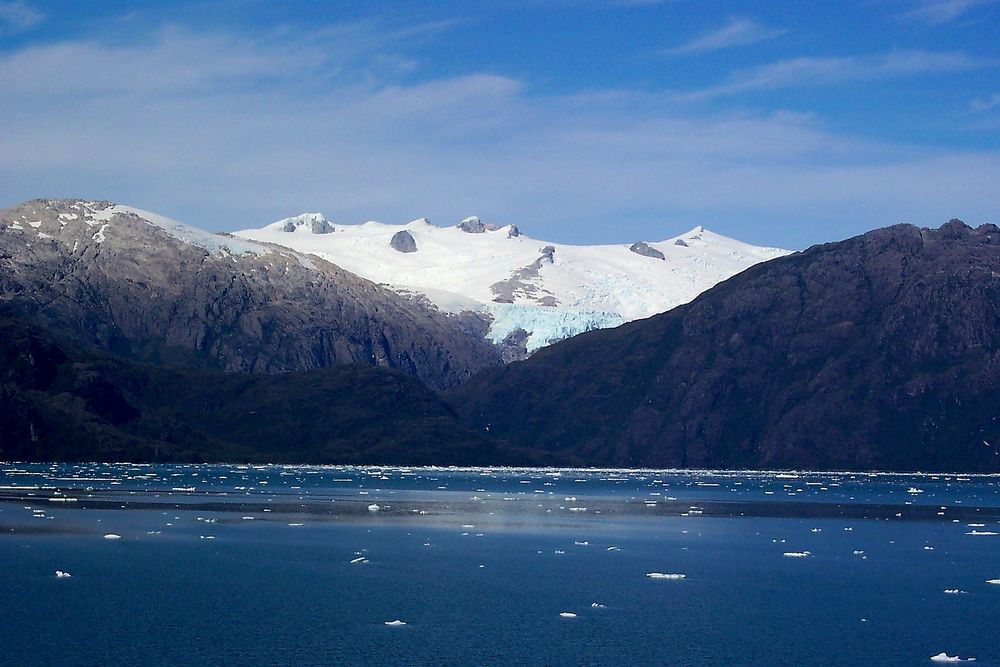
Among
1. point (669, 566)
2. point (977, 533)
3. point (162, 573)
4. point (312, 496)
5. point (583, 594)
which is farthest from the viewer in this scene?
point (312, 496)

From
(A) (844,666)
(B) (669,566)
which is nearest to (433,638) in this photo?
(A) (844,666)

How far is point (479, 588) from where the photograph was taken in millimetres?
74188

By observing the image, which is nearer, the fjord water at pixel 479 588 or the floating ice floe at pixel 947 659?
the floating ice floe at pixel 947 659

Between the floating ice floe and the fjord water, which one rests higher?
the fjord water

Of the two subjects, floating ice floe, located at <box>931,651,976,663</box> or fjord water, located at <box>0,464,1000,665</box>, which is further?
fjord water, located at <box>0,464,1000,665</box>

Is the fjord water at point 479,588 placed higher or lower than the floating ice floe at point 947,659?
higher

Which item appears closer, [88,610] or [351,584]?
[88,610]

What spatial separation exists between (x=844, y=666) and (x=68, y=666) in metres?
30.3

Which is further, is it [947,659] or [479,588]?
[479,588]

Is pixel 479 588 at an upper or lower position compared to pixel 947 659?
upper

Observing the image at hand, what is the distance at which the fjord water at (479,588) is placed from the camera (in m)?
57.2

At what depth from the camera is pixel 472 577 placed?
258 ft

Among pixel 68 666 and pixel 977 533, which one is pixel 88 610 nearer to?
pixel 68 666

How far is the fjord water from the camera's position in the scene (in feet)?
188
